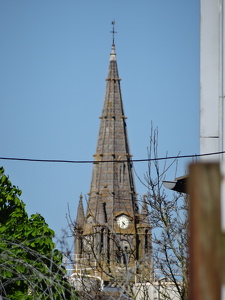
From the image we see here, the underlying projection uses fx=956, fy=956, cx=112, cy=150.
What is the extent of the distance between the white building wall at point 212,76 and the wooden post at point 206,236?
8.26 m

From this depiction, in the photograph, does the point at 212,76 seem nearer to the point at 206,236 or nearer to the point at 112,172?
the point at 206,236

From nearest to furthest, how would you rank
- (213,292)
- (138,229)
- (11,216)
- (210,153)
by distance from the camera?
(213,292) < (210,153) < (11,216) < (138,229)

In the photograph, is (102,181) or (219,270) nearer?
(219,270)

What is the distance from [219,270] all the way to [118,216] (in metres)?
109

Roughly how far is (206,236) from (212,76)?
343 inches

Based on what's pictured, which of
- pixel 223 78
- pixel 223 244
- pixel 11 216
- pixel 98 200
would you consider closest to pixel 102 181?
pixel 98 200

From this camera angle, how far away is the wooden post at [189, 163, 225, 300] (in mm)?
2318

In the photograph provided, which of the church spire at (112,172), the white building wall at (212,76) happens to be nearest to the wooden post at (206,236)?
the white building wall at (212,76)

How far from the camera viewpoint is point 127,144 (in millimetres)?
115438

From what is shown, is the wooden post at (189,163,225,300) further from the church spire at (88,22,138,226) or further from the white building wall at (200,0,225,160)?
the church spire at (88,22,138,226)

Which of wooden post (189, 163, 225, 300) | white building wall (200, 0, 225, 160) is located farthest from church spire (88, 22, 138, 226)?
wooden post (189, 163, 225, 300)

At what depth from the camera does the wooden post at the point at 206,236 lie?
2.32 meters

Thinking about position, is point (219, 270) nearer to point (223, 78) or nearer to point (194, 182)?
point (194, 182)

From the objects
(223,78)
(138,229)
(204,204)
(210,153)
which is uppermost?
(138,229)
